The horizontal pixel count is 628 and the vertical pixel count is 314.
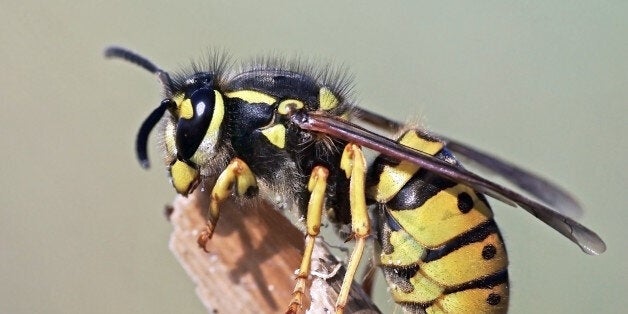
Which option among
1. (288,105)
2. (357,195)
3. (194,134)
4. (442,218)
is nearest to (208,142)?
(194,134)

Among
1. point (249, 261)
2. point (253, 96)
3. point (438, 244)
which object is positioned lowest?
point (249, 261)

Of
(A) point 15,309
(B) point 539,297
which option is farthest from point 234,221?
(A) point 15,309

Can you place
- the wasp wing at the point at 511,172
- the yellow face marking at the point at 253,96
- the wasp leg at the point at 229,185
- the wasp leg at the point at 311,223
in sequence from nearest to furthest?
the wasp leg at the point at 311,223, the wasp leg at the point at 229,185, the yellow face marking at the point at 253,96, the wasp wing at the point at 511,172

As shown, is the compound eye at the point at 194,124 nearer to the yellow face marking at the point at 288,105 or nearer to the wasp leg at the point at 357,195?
the yellow face marking at the point at 288,105

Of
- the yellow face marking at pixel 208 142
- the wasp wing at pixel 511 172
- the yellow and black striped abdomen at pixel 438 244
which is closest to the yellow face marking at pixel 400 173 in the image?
the yellow and black striped abdomen at pixel 438 244

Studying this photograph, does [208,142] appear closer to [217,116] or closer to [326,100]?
[217,116]

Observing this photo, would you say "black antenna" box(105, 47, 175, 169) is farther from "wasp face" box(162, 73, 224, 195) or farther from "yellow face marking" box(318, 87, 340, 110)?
"yellow face marking" box(318, 87, 340, 110)
